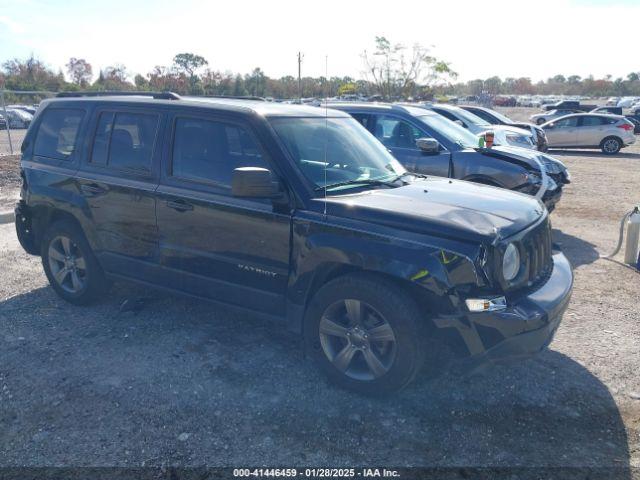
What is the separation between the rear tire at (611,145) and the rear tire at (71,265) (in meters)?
20.7

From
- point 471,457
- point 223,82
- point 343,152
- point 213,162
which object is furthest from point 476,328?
point 223,82

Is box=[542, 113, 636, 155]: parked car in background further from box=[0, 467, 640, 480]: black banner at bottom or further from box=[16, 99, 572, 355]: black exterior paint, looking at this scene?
box=[0, 467, 640, 480]: black banner at bottom

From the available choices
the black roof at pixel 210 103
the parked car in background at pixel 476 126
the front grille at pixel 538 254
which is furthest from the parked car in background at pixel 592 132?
Answer: the front grille at pixel 538 254

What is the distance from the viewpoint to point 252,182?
375cm

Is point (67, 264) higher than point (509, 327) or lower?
lower

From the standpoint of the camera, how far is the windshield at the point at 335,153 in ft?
13.7

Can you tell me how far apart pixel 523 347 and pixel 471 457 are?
729 millimetres

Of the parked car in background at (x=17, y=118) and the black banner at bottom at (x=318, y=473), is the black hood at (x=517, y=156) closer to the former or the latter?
the black banner at bottom at (x=318, y=473)

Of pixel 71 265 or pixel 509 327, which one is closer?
pixel 509 327

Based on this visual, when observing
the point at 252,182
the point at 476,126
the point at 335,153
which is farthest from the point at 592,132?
the point at 252,182

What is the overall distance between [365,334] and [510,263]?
1.02 metres

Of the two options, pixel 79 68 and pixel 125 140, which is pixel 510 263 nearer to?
pixel 125 140

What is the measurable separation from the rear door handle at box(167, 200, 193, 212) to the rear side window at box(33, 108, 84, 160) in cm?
141

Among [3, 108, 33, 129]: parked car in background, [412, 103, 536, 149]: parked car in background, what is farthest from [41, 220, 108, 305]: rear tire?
[3, 108, 33, 129]: parked car in background
